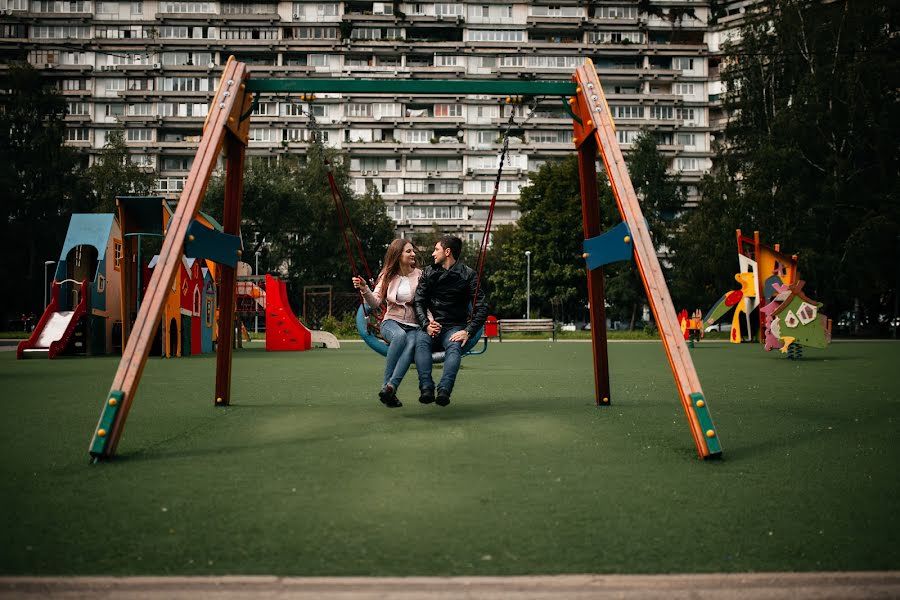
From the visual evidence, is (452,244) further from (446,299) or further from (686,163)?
(686,163)

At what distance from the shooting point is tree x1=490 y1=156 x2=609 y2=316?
5678cm

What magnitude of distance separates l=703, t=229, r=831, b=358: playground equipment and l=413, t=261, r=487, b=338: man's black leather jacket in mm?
11450

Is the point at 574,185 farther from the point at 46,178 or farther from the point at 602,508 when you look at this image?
the point at 602,508

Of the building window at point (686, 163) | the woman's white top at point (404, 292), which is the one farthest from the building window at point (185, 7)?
the woman's white top at point (404, 292)

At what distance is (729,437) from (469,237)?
69255mm

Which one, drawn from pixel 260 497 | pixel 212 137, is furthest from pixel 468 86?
pixel 260 497

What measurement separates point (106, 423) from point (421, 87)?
3.07m

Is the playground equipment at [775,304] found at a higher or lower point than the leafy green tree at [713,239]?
lower

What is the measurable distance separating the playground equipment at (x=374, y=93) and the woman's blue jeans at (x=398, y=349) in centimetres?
139

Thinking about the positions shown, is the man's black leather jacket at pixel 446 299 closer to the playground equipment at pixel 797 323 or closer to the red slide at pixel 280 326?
the playground equipment at pixel 797 323

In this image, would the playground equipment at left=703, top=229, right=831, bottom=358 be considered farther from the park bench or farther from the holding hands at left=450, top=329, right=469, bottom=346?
the holding hands at left=450, top=329, right=469, bottom=346

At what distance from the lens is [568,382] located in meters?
10.7

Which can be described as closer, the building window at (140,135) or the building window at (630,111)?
the building window at (140,135)

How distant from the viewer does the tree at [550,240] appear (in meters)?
56.8
